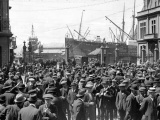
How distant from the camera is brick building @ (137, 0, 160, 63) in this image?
41969 millimetres

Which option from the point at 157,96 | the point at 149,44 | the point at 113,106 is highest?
the point at 149,44

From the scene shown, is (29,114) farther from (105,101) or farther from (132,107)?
(105,101)

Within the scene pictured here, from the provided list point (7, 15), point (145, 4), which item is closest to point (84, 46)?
point (145, 4)

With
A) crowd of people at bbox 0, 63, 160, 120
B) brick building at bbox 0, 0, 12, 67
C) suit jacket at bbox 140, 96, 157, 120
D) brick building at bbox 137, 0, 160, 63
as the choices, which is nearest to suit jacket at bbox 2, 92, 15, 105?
crowd of people at bbox 0, 63, 160, 120

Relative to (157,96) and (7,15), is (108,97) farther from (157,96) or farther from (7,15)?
(7,15)

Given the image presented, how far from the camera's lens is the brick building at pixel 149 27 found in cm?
4197

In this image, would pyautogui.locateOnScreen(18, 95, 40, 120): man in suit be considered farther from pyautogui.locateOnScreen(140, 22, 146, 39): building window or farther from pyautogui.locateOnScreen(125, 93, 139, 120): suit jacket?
pyautogui.locateOnScreen(140, 22, 146, 39): building window

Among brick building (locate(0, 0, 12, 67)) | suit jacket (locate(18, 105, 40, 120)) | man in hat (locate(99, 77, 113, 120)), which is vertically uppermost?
brick building (locate(0, 0, 12, 67))

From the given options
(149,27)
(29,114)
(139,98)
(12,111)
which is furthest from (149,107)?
(149,27)

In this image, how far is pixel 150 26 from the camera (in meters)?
44.0

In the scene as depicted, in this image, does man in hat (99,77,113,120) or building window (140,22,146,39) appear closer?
man in hat (99,77,113,120)

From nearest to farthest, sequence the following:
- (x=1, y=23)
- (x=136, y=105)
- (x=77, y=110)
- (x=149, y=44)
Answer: (x=77, y=110) → (x=136, y=105) → (x=1, y=23) → (x=149, y=44)

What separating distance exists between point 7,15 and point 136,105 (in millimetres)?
33068

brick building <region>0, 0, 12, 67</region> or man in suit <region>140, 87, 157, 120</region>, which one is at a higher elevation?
brick building <region>0, 0, 12, 67</region>
